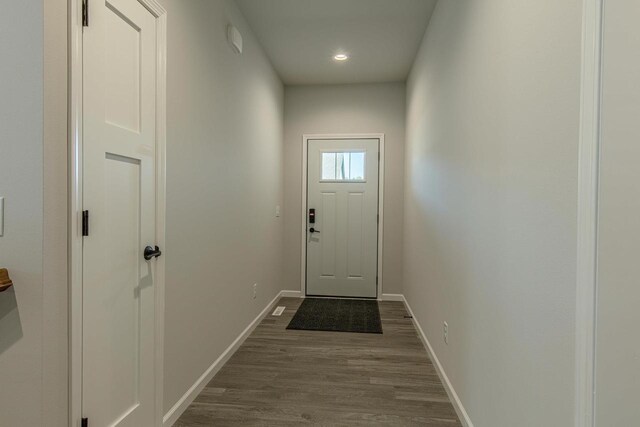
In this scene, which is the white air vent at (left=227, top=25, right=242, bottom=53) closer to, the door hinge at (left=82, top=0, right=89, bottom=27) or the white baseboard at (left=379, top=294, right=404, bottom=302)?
the door hinge at (left=82, top=0, right=89, bottom=27)

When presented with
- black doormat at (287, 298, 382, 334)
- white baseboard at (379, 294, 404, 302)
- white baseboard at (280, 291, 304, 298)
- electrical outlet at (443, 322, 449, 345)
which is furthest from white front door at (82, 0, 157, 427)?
white baseboard at (379, 294, 404, 302)

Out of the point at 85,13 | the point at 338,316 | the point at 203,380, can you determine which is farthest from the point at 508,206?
the point at 338,316

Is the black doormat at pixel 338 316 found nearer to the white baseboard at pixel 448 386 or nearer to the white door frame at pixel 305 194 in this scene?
the white door frame at pixel 305 194

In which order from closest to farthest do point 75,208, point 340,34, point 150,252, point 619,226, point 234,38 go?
point 619,226 < point 75,208 < point 150,252 < point 234,38 < point 340,34

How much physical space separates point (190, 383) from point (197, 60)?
6.36 feet

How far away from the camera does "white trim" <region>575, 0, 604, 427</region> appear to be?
82 cm

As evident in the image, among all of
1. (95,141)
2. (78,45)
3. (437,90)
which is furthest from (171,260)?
(437,90)

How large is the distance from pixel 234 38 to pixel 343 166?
87.5 inches

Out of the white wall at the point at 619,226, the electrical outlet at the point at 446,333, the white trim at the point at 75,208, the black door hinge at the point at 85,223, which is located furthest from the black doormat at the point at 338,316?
the white wall at the point at 619,226

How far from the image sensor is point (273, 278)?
393 cm

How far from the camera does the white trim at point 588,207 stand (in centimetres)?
82

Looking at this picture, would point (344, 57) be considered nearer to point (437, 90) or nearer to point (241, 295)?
point (437, 90)

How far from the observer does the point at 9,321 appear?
1.03 m

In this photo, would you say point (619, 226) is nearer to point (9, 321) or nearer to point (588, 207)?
point (588, 207)
